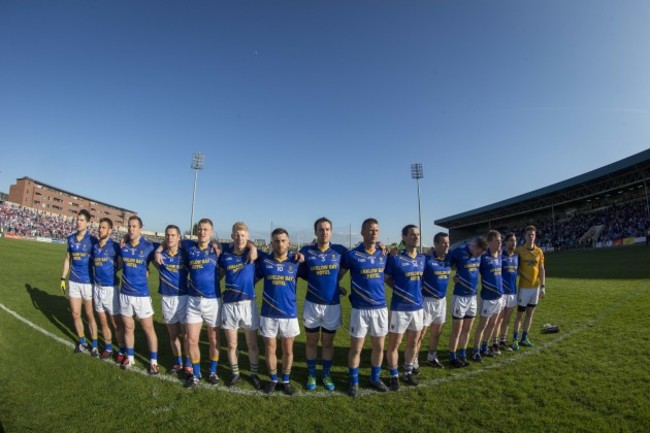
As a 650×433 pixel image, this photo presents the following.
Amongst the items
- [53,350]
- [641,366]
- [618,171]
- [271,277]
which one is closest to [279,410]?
[271,277]

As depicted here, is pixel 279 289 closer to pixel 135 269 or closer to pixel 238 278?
pixel 238 278

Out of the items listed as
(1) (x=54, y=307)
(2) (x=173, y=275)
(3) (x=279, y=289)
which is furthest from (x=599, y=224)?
(1) (x=54, y=307)

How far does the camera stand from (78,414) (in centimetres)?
414

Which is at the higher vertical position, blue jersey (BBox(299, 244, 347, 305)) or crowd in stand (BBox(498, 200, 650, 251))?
crowd in stand (BBox(498, 200, 650, 251))

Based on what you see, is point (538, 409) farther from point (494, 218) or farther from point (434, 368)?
point (494, 218)

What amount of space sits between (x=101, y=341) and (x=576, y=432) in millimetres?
8022

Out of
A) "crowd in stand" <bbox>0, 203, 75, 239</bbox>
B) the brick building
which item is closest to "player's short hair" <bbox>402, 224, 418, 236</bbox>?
"crowd in stand" <bbox>0, 203, 75, 239</bbox>

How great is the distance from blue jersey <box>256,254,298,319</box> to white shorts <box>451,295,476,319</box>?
2847 mm

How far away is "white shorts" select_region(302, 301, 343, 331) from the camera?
4.86 metres

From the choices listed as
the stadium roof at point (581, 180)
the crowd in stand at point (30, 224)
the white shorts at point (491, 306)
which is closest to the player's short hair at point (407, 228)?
the white shorts at point (491, 306)

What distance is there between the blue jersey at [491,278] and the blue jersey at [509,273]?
1.48 feet

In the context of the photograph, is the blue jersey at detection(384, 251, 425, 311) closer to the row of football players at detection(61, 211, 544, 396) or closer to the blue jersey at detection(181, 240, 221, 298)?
the row of football players at detection(61, 211, 544, 396)

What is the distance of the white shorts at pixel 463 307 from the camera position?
589cm

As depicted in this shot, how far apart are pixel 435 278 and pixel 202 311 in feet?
12.3
